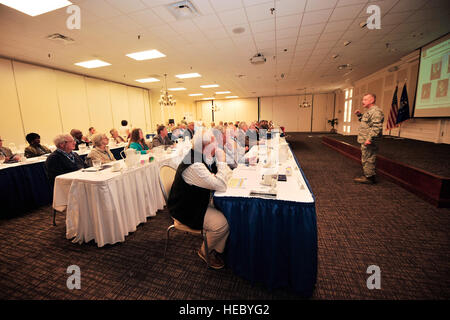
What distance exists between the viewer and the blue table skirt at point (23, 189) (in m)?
3.19

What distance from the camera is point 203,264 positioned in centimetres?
205

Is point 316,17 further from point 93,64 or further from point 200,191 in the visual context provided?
point 93,64

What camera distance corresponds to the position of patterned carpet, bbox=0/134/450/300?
171 cm

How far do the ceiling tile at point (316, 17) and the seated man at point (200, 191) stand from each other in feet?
12.2

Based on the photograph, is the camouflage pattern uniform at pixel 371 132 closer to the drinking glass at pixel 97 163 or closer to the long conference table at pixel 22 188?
the drinking glass at pixel 97 163

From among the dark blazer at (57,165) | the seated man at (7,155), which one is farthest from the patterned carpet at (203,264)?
the seated man at (7,155)

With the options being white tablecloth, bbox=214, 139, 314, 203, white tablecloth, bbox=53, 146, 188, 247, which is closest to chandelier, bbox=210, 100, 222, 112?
white tablecloth, bbox=53, 146, 188, 247

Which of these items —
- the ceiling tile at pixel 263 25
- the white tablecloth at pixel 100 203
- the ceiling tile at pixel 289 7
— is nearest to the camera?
the white tablecloth at pixel 100 203

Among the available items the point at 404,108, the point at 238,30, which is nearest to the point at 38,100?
the point at 238,30

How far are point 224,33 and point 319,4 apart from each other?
6.59 ft

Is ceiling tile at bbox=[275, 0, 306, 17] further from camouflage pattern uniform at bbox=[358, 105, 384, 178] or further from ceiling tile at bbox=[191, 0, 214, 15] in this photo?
camouflage pattern uniform at bbox=[358, 105, 384, 178]

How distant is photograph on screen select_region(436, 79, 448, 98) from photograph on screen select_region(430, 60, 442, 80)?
0.21m

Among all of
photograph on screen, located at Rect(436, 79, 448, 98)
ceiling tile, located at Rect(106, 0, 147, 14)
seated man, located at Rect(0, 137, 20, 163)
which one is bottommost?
seated man, located at Rect(0, 137, 20, 163)
